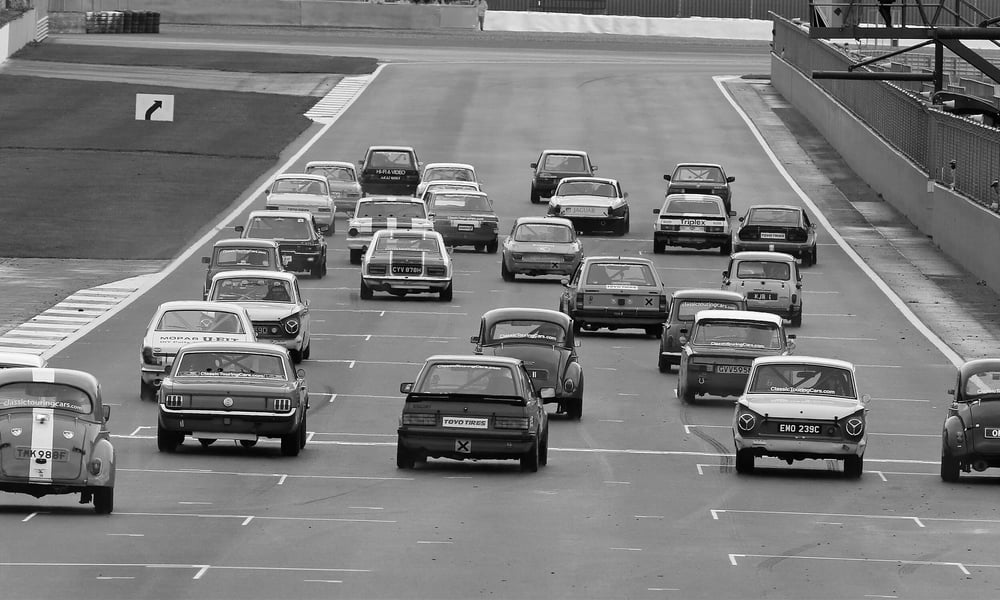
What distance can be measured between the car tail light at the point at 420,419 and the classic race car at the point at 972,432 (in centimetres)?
596

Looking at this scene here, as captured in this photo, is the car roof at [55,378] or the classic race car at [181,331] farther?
the classic race car at [181,331]

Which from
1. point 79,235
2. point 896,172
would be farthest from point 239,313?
point 896,172

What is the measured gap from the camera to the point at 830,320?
41656mm

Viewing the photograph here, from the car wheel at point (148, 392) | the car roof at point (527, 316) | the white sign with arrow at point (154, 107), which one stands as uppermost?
the white sign with arrow at point (154, 107)

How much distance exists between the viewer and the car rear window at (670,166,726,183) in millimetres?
59862

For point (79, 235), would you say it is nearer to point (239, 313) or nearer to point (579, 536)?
point (239, 313)

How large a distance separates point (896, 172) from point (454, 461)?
38.2 m

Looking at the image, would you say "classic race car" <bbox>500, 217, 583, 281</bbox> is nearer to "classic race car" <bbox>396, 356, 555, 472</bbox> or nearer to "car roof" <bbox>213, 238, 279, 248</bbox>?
"car roof" <bbox>213, 238, 279, 248</bbox>

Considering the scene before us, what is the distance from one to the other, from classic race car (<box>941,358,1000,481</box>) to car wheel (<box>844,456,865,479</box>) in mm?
961

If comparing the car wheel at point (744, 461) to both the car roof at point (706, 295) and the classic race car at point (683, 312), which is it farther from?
the car roof at point (706, 295)

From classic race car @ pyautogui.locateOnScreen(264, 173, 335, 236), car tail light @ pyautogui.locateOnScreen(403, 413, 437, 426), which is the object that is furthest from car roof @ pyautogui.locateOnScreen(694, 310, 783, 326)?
classic race car @ pyautogui.locateOnScreen(264, 173, 335, 236)

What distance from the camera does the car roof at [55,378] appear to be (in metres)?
21.0

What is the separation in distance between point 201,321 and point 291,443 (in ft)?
20.1

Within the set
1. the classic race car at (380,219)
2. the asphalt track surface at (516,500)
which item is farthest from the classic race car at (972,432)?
the classic race car at (380,219)
